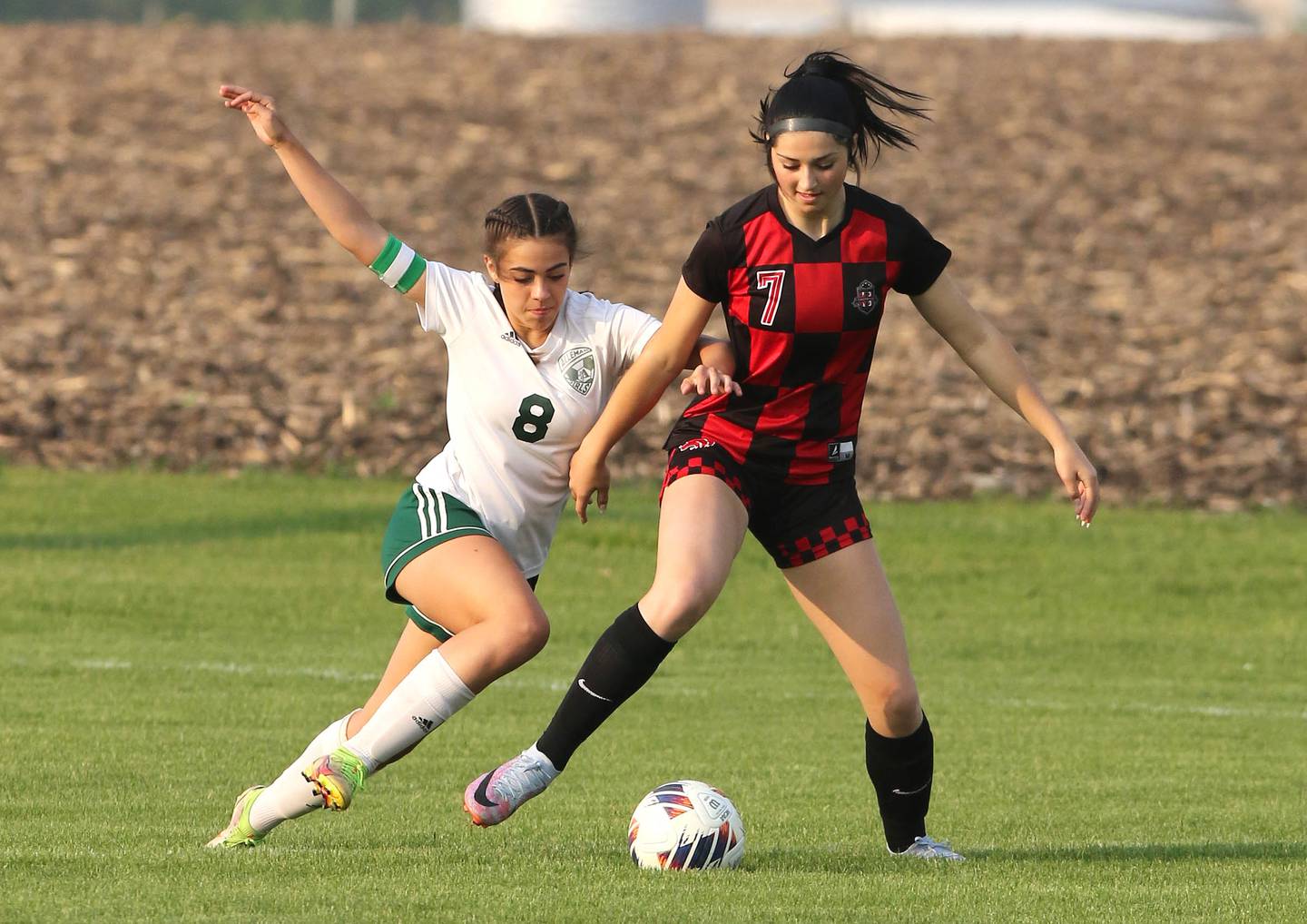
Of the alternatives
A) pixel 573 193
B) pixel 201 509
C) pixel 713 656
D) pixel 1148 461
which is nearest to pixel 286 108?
pixel 573 193

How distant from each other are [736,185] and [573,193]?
1.73m

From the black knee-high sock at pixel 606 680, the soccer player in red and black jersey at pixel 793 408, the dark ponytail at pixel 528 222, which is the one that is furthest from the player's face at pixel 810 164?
the black knee-high sock at pixel 606 680

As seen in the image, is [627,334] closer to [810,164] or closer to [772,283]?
[772,283]

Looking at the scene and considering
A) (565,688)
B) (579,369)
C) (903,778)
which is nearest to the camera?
(579,369)

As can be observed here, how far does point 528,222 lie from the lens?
262 inches

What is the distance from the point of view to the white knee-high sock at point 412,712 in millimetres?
6441

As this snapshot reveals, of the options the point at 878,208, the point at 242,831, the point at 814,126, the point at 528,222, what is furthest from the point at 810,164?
the point at 242,831

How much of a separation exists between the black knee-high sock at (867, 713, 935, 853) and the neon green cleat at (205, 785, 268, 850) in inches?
80.7

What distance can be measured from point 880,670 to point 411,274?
2.03 meters

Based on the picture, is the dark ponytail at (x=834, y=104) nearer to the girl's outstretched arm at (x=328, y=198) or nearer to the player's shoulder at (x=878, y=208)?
the player's shoulder at (x=878, y=208)

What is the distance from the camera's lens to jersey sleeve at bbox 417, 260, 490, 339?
693 cm

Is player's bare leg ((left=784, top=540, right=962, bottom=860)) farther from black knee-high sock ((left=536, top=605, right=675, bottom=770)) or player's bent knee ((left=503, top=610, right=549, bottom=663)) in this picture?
player's bent knee ((left=503, top=610, right=549, bottom=663))

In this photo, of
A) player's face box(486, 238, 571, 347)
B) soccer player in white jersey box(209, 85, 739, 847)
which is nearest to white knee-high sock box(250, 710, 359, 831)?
soccer player in white jersey box(209, 85, 739, 847)

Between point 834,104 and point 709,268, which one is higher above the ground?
point 834,104
